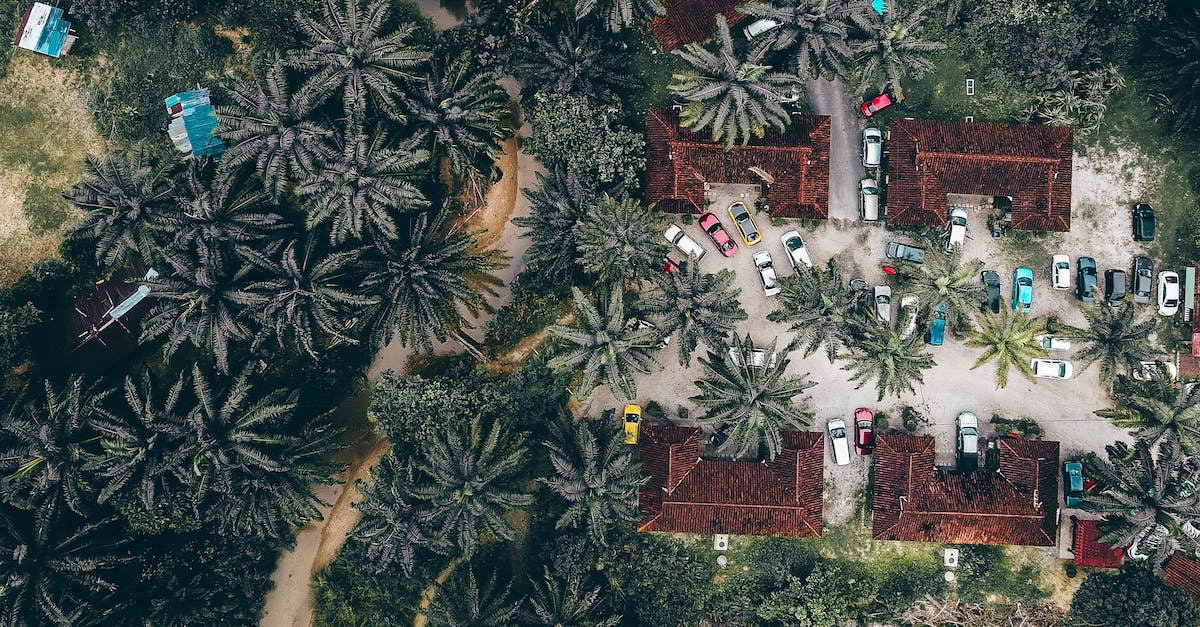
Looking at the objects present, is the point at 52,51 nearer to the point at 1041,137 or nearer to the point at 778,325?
the point at 778,325

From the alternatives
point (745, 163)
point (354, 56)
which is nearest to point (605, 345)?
point (745, 163)

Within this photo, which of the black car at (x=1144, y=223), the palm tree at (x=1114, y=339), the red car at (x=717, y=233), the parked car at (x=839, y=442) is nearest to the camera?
the palm tree at (x=1114, y=339)

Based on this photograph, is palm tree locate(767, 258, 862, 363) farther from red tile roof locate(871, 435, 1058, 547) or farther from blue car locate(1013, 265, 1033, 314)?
blue car locate(1013, 265, 1033, 314)

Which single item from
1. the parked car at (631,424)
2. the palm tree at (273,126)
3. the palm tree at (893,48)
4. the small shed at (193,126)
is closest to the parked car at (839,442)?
the parked car at (631,424)

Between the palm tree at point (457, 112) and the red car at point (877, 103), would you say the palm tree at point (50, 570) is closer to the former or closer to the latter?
the palm tree at point (457, 112)

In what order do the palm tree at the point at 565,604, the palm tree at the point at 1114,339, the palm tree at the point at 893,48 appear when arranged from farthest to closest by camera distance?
1. the palm tree at the point at 565,604
2. the palm tree at the point at 1114,339
3. the palm tree at the point at 893,48

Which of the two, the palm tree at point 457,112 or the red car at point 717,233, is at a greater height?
the palm tree at point 457,112

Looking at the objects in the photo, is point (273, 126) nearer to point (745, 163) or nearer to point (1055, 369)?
point (745, 163)
